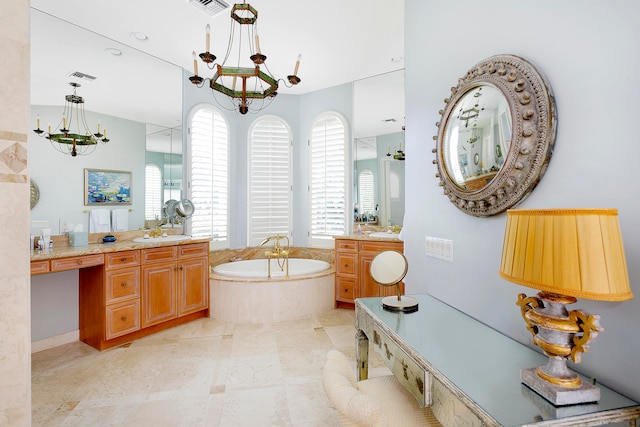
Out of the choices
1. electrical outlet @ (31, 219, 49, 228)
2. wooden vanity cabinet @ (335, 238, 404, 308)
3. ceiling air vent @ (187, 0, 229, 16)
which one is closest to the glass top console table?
wooden vanity cabinet @ (335, 238, 404, 308)

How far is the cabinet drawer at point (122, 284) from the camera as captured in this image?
294cm

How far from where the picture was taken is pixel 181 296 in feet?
11.6

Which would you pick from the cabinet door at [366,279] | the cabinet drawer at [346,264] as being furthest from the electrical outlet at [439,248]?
the cabinet drawer at [346,264]

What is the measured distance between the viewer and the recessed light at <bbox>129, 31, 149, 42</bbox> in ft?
10.7

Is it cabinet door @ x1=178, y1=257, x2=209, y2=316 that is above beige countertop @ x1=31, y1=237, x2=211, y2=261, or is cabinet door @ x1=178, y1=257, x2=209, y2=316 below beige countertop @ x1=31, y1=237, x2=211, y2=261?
below

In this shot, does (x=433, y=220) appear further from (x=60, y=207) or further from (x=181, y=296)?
(x=60, y=207)

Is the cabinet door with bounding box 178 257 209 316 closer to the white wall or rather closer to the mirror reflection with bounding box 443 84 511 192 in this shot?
the white wall

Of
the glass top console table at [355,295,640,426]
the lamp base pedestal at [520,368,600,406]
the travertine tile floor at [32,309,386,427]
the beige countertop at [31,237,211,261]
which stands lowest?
the travertine tile floor at [32,309,386,427]

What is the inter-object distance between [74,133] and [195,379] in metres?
2.58

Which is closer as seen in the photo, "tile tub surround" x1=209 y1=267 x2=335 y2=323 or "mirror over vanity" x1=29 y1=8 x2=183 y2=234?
"mirror over vanity" x1=29 y1=8 x2=183 y2=234

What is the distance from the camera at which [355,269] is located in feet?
13.5

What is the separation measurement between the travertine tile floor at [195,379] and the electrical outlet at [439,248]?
3.99 ft

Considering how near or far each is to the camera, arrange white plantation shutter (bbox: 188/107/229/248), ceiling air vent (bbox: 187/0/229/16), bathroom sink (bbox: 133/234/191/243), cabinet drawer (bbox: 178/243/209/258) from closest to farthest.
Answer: ceiling air vent (bbox: 187/0/229/16) → bathroom sink (bbox: 133/234/191/243) → cabinet drawer (bbox: 178/243/209/258) → white plantation shutter (bbox: 188/107/229/248)

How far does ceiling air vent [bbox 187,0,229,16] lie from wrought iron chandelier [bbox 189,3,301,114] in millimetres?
129
